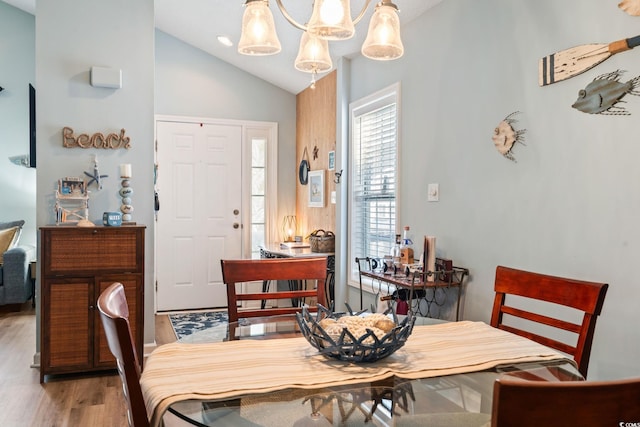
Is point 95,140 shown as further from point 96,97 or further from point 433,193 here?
point 433,193

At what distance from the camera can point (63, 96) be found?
3.72 metres

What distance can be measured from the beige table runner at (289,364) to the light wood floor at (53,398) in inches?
65.6

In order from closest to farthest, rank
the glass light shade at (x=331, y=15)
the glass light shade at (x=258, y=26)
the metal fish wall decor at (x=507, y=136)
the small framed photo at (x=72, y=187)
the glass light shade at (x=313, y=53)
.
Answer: the glass light shade at (x=331, y=15)
the glass light shade at (x=258, y=26)
the glass light shade at (x=313, y=53)
the metal fish wall decor at (x=507, y=136)
the small framed photo at (x=72, y=187)

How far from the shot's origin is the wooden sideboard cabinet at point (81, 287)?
3.34 m

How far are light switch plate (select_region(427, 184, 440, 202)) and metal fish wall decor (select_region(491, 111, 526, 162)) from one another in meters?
0.61

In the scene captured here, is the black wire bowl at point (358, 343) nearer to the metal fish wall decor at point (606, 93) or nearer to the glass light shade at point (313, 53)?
the glass light shade at point (313, 53)

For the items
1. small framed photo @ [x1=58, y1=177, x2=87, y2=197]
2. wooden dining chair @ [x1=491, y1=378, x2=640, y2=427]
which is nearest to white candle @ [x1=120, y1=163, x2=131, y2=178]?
small framed photo @ [x1=58, y1=177, x2=87, y2=197]

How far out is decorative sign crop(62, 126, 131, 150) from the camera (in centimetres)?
371

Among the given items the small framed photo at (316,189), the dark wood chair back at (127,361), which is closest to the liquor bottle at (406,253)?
the small framed photo at (316,189)

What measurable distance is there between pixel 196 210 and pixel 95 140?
209 cm

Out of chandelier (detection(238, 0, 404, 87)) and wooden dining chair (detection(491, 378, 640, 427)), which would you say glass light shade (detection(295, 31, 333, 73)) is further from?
wooden dining chair (detection(491, 378, 640, 427))

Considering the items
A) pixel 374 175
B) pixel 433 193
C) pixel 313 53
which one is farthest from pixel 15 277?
pixel 313 53

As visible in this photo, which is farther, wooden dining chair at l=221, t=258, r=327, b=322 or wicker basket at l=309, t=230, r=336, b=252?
wicker basket at l=309, t=230, r=336, b=252

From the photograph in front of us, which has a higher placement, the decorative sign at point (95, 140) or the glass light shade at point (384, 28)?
the glass light shade at point (384, 28)
